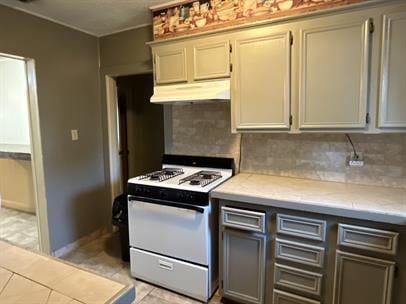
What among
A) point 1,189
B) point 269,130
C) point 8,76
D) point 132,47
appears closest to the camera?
point 269,130

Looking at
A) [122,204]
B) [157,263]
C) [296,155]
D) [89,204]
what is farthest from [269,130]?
[89,204]

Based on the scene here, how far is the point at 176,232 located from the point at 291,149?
115 cm

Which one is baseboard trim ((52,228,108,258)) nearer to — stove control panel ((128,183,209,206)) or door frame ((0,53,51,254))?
door frame ((0,53,51,254))

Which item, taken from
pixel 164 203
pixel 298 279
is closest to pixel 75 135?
pixel 164 203

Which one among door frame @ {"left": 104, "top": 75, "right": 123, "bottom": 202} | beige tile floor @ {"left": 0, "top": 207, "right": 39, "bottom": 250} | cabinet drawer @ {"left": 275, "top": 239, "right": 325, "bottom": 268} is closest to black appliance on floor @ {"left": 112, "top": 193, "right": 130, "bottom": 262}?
door frame @ {"left": 104, "top": 75, "right": 123, "bottom": 202}

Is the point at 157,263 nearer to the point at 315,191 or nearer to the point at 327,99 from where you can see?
the point at 315,191

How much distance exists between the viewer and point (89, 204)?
120 inches

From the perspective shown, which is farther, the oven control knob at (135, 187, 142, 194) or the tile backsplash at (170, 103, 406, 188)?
the oven control knob at (135, 187, 142, 194)

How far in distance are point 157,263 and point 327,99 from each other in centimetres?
177

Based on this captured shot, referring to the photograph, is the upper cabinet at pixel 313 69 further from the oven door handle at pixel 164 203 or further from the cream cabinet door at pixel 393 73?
the oven door handle at pixel 164 203

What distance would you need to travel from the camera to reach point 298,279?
1.71 meters

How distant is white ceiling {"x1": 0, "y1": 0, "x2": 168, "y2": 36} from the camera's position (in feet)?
7.18

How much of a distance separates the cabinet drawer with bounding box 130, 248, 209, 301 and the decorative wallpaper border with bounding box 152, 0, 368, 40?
186 centimetres

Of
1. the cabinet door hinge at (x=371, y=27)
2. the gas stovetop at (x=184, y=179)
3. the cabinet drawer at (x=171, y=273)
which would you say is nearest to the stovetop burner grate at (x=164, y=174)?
the gas stovetop at (x=184, y=179)
